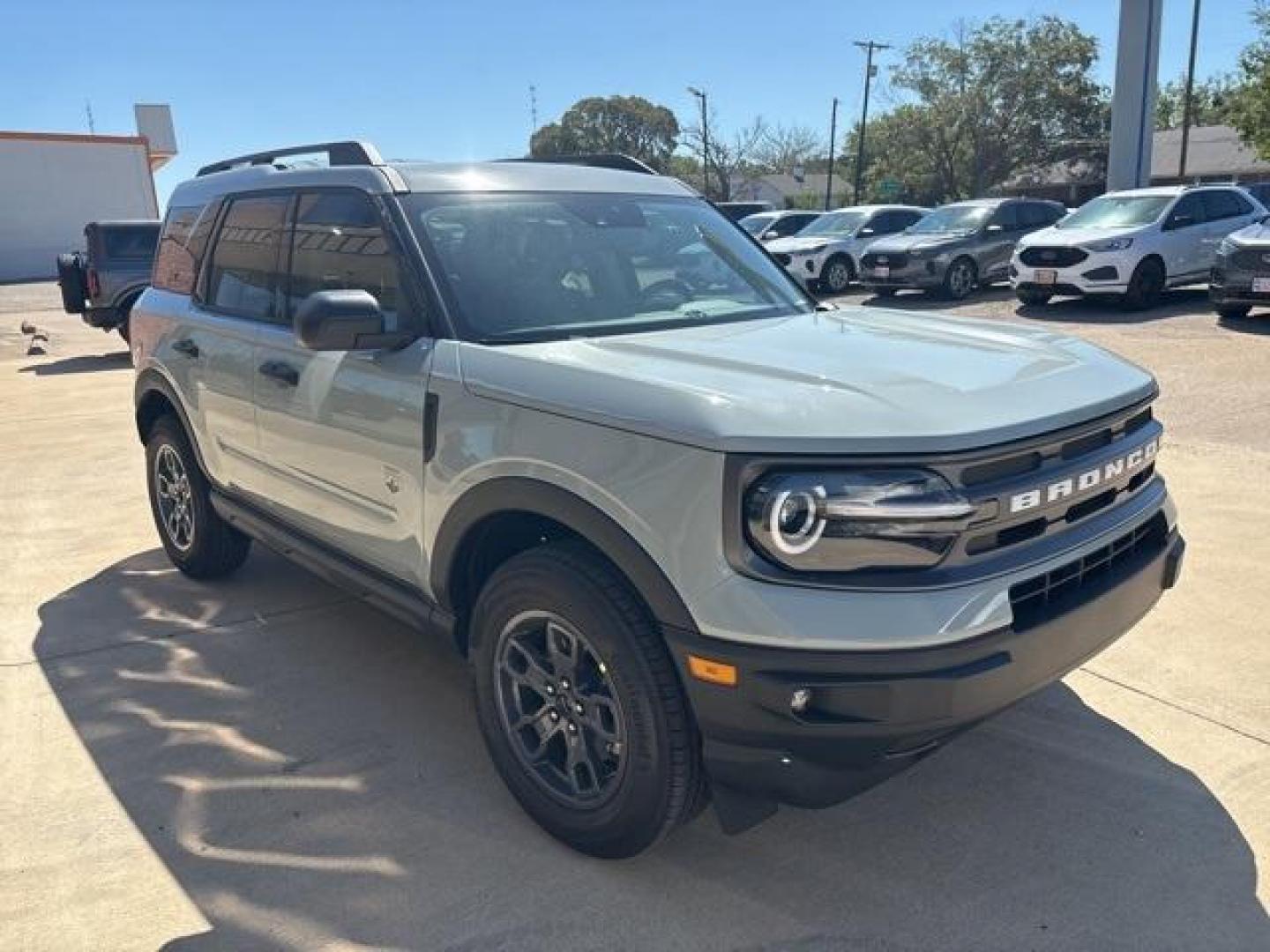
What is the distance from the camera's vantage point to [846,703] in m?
2.27

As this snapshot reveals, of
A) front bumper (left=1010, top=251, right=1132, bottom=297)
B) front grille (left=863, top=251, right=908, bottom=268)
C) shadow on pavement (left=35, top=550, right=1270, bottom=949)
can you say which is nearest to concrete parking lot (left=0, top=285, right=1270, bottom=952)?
shadow on pavement (left=35, top=550, right=1270, bottom=949)

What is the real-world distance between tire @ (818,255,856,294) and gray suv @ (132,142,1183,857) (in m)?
15.3

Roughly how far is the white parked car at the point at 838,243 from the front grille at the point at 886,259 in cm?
203

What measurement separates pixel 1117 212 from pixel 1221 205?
1.47 m

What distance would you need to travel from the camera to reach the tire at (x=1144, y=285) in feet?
45.3

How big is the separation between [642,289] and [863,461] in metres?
1.55

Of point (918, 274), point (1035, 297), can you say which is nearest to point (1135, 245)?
point (1035, 297)

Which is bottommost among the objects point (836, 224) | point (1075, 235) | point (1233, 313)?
point (1233, 313)

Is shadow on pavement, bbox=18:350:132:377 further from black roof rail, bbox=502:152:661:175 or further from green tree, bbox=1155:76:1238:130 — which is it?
green tree, bbox=1155:76:1238:130

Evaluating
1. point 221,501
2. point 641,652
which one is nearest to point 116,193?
point 221,501

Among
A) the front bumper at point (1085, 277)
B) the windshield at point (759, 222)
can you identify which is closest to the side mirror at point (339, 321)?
the front bumper at point (1085, 277)

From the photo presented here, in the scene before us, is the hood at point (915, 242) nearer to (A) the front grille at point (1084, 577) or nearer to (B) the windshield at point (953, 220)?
(B) the windshield at point (953, 220)

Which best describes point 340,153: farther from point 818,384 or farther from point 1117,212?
point 1117,212

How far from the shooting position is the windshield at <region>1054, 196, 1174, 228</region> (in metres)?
14.2
